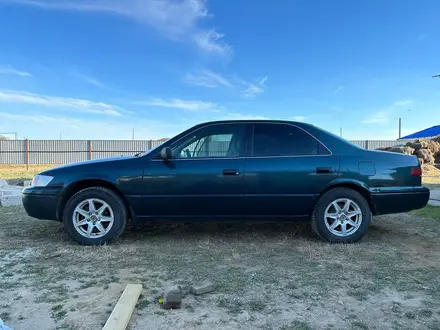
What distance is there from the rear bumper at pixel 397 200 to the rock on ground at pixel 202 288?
2.49m

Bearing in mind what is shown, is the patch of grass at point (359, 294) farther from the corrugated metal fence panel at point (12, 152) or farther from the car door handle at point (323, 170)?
the corrugated metal fence panel at point (12, 152)

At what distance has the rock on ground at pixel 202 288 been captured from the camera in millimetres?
2787

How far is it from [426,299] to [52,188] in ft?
13.4

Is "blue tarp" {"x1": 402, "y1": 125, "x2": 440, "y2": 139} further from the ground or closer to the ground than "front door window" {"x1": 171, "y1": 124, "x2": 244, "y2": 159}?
further from the ground

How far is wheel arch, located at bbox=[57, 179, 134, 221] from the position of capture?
4.21 metres

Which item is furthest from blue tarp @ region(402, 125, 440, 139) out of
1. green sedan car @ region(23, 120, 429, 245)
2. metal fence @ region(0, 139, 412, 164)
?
metal fence @ region(0, 139, 412, 164)

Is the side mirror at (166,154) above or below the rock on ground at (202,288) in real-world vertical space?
above

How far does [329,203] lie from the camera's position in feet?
13.9

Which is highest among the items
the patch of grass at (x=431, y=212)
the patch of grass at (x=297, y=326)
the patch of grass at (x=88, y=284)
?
the patch of grass at (x=431, y=212)

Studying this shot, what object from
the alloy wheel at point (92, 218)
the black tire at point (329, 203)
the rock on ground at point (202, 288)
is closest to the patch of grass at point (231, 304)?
the rock on ground at point (202, 288)

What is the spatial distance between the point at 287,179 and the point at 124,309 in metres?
2.48

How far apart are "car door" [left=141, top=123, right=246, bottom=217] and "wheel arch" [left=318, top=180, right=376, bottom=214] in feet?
3.69

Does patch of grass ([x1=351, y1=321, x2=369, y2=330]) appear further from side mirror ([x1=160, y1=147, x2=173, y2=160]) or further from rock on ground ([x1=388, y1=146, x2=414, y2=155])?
rock on ground ([x1=388, y1=146, x2=414, y2=155])

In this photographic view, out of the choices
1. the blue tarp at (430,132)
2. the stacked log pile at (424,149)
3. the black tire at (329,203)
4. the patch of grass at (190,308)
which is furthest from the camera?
the stacked log pile at (424,149)
